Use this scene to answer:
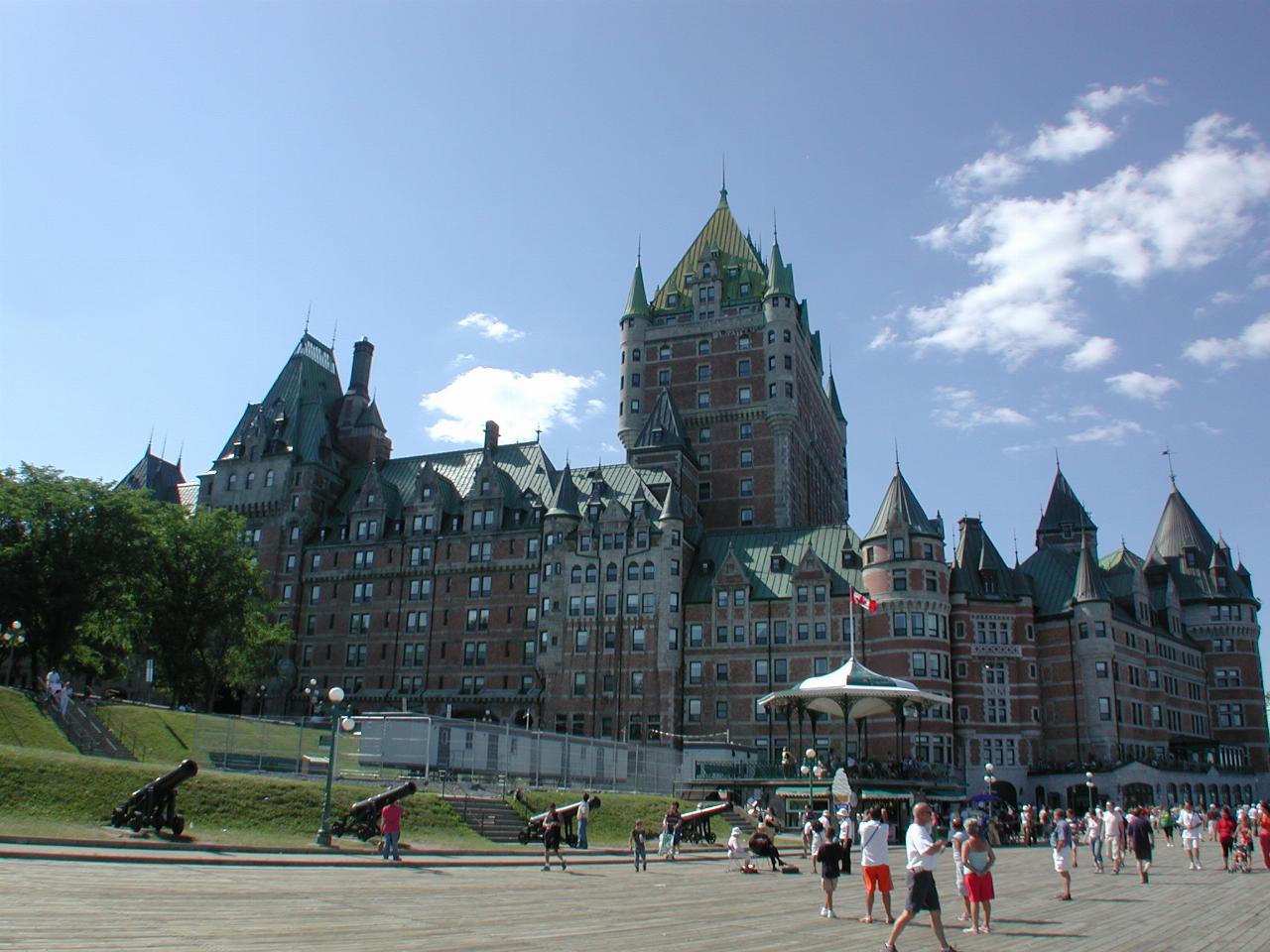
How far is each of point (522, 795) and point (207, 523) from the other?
139 feet

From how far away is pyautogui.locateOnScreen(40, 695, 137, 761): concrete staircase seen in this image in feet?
162

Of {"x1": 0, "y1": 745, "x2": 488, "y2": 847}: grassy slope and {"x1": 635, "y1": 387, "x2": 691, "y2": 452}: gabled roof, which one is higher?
{"x1": 635, "y1": 387, "x2": 691, "y2": 452}: gabled roof

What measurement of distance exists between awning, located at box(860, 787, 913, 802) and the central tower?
97.9 feet

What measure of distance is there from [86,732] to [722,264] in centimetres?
7252

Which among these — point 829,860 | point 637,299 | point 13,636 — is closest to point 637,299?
point 637,299

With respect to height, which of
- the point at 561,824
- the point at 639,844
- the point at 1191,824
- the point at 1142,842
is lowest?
the point at 561,824

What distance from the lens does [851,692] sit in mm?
55281

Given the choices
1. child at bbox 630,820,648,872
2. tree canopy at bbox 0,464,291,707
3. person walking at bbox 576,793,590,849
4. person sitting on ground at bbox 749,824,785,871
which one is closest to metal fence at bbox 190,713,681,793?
person walking at bbox 576,793,590,849

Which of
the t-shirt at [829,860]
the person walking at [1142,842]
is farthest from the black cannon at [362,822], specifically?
the person walking at [1142,842]

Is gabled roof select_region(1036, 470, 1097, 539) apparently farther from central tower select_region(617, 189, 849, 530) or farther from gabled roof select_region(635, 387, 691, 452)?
gabled roof select_region(635, 387, 691, 452)

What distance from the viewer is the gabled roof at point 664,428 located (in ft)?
308

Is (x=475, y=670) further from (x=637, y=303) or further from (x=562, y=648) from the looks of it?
(x=637, y=303)

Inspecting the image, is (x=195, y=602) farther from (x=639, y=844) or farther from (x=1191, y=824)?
(x=1191, y=824)

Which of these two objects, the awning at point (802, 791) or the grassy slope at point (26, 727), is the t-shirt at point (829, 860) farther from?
the awning at point (802, 791)
